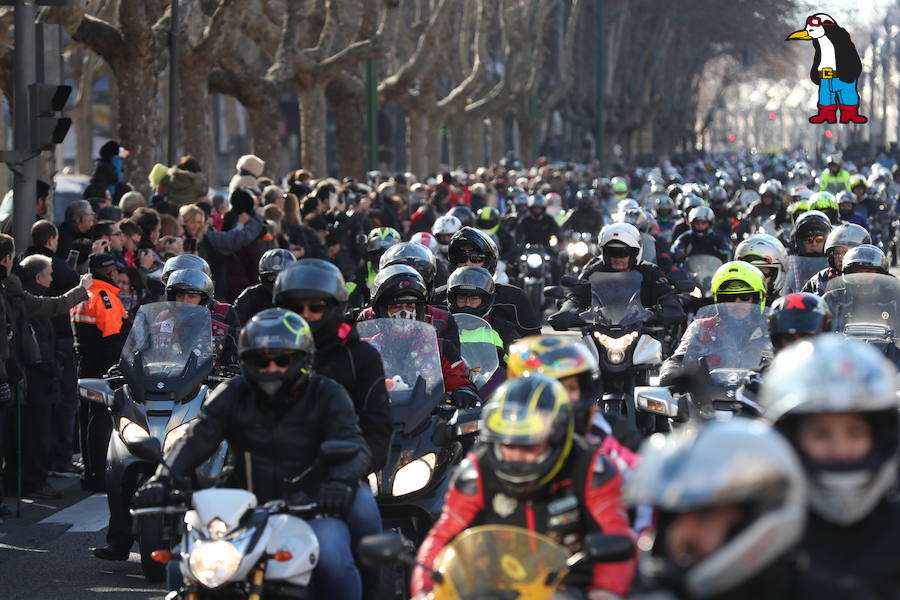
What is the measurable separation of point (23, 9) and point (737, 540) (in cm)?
1141

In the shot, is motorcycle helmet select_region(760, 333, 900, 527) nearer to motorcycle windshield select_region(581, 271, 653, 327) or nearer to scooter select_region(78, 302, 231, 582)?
scooter select_region(78, 302, 231, 582)

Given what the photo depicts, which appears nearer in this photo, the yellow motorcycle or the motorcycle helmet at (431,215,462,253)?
the yellow motorcycle

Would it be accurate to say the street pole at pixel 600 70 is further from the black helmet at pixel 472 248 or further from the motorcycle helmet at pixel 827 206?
the black helmet at pixel 472 248

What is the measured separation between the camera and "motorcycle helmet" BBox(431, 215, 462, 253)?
1745 centimetres

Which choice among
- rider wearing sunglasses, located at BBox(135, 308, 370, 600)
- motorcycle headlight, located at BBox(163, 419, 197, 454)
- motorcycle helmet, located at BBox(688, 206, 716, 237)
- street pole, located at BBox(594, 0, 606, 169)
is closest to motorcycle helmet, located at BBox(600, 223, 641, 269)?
motorcycle headlight, located at BBox(163, 419, 197, 454)

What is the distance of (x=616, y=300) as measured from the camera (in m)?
12.6

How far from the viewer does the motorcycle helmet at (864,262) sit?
11.2 meters

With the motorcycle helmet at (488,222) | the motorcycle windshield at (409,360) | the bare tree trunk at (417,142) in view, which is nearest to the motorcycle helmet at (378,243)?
the motorcycle windshield at (409,360)

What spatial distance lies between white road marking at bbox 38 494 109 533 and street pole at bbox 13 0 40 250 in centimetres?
325

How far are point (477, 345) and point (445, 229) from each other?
6.95m

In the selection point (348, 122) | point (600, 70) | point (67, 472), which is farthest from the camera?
point (600, 70)

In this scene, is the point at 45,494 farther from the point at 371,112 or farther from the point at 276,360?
the point at 371,112

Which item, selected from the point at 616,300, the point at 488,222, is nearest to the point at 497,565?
the point at 616,300

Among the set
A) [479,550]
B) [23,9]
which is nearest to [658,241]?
[23,9]
